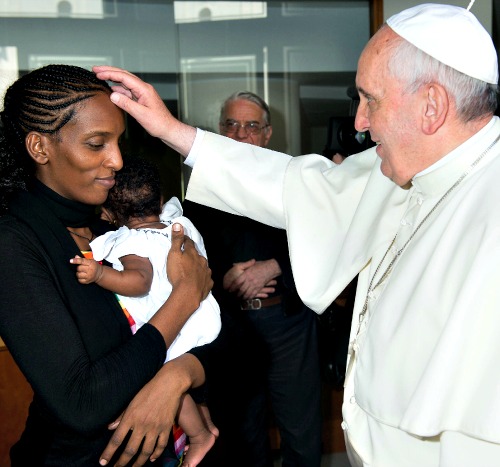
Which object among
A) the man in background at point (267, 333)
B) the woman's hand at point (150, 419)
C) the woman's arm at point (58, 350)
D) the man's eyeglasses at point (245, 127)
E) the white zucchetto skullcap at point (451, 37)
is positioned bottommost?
the man in background at point (267, 333)

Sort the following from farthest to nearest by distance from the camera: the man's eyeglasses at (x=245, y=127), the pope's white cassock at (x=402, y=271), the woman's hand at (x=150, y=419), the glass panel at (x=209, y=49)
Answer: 1. the glass panel at (x=209, y=49)
2. the man's eyeglasses at (x=245, y=127)
3. the woman's hand at (x=150, y=419)
4. the pope's white cassock at (x=402, y=271)

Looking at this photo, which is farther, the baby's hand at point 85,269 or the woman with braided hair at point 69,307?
the baby's hand at point 85,269

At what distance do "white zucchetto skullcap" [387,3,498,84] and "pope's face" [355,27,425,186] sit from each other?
57 mm

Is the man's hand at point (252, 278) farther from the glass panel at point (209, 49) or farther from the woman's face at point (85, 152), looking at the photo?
the woman's face at point (85, 152)

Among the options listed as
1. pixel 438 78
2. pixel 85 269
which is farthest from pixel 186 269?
pixel 438 78

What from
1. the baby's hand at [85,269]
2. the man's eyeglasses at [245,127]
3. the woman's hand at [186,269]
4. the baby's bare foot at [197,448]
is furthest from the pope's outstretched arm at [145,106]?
the man's eyeglasses at [245,127]

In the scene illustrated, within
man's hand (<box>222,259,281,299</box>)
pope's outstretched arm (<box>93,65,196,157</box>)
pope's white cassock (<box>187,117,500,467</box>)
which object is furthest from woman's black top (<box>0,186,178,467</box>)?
man's hand (<box>222,259,281,299</box>)

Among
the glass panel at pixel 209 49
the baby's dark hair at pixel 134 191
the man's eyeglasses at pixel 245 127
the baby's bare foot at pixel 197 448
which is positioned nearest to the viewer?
the baby's bare foot at pixel 197 448

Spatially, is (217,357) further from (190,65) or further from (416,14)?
(190,65)

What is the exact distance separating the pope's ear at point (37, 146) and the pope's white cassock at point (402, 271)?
0.52 metres

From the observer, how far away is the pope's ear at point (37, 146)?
185 centimetres

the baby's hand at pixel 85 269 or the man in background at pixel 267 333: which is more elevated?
the baby's hand at pixel 85 269

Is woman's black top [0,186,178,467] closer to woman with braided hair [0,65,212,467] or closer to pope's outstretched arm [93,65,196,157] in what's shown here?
woman with braided hair [0,65,212,467]

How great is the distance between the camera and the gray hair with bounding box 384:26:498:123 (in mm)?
1821
